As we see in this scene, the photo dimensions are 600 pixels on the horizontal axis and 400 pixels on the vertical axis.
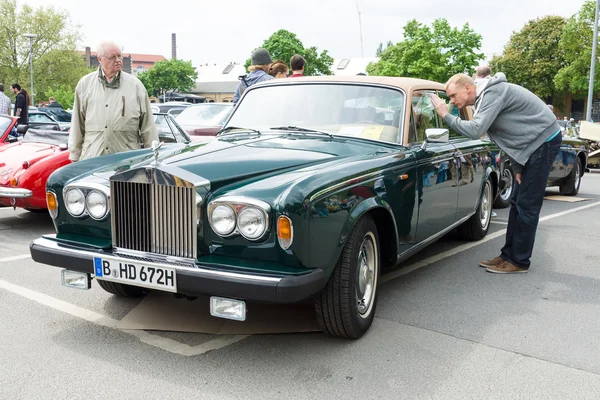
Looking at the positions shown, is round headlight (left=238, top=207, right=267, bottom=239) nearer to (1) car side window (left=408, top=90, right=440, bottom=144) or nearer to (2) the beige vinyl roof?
(1) car side window (left=408, top=90, right=440, bottom=144)

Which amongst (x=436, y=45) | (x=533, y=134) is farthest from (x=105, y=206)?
(x=436, y=45)

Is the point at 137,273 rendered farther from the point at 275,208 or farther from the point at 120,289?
the point at 120,289

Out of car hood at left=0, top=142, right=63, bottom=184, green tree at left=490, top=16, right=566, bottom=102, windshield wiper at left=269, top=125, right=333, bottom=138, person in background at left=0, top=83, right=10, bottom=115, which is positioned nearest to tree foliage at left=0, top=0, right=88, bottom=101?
green tree at left=490, top=16, right=566, bottom=102

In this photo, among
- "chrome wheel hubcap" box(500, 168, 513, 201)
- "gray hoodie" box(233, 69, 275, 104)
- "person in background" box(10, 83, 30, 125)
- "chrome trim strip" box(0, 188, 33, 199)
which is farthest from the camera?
"person in background" box(10, 83, 30, 125)

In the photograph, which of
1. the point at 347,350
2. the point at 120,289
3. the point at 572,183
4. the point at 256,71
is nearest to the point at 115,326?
the point at 120,289

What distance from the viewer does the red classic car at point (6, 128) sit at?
27.4 feet

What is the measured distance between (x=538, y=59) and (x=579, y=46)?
12.6 meters

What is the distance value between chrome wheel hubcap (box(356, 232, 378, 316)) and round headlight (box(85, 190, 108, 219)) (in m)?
1.57

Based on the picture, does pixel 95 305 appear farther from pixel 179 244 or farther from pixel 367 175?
pixel 367 175

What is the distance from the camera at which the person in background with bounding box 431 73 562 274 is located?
193 inches

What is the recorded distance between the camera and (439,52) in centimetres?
5059

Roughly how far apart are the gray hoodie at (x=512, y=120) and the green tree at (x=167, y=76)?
89.8m

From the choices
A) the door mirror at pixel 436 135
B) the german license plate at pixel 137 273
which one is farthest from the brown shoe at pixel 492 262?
the german license plate at pixel 137 273

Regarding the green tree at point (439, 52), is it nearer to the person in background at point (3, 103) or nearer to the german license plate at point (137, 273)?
the person in background at point (3, 103)
